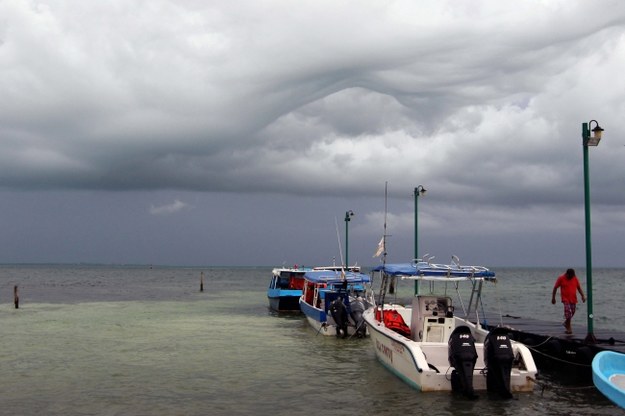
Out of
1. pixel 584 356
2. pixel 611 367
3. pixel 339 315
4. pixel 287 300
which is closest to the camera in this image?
pixel 611 367

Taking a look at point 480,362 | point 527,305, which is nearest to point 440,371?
point 480,362

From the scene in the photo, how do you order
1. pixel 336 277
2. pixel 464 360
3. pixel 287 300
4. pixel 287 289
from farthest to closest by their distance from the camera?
pixel 287 289
pixel 287 300
pixel 336 277
pixel 464 360

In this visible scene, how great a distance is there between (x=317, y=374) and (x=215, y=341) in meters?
8.82

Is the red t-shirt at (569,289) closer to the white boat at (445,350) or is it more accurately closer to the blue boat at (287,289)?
the white boat at (445,350)

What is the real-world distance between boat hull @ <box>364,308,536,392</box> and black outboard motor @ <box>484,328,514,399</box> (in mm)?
365

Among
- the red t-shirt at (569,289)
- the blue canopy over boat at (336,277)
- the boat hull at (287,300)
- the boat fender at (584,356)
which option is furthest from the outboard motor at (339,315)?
the boat hull at (287,300)

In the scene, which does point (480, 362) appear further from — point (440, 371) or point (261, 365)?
point (261, 365)

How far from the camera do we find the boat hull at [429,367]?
48.3 ft

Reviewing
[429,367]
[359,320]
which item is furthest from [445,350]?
[359,320]

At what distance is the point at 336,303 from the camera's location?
25797mm

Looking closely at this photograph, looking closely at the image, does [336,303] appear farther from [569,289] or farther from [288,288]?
[288,288]

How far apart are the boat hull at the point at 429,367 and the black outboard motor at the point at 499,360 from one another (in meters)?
0.37

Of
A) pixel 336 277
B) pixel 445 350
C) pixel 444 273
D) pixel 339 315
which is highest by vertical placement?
pixel 444 273

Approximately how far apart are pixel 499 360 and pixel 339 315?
11.4 metres
